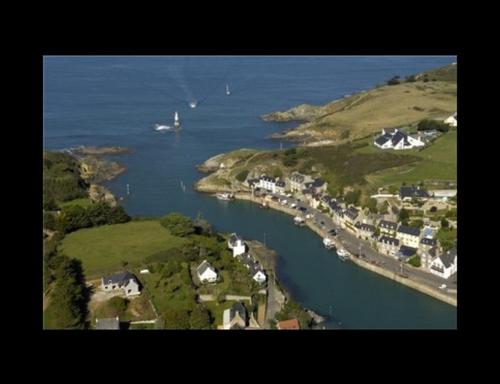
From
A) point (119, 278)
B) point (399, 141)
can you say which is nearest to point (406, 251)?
point (119, 278)

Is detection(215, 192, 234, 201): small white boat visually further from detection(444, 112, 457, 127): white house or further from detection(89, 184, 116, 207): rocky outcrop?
detection(444, 112, 457, 127): white house

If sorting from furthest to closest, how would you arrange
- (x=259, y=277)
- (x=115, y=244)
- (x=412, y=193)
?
(x=412, y=193) < (x=115, y=244) < (x=259, y=277)

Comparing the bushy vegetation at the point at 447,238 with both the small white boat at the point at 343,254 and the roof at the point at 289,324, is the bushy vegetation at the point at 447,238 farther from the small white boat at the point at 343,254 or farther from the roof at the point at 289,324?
the roof at the point at 289,324

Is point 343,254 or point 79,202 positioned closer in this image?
point 343,254

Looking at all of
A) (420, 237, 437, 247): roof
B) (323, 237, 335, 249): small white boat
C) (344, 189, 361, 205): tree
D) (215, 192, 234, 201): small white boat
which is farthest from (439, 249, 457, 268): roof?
(215, 192, 234, 201): small white boat

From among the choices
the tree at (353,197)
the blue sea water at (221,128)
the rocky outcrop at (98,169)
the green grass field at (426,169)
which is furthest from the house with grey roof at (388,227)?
the rocky outcrop at (98,169)

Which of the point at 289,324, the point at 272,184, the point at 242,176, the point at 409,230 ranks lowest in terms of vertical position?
the point at 289,324

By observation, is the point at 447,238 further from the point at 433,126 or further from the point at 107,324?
the point at 433,126
